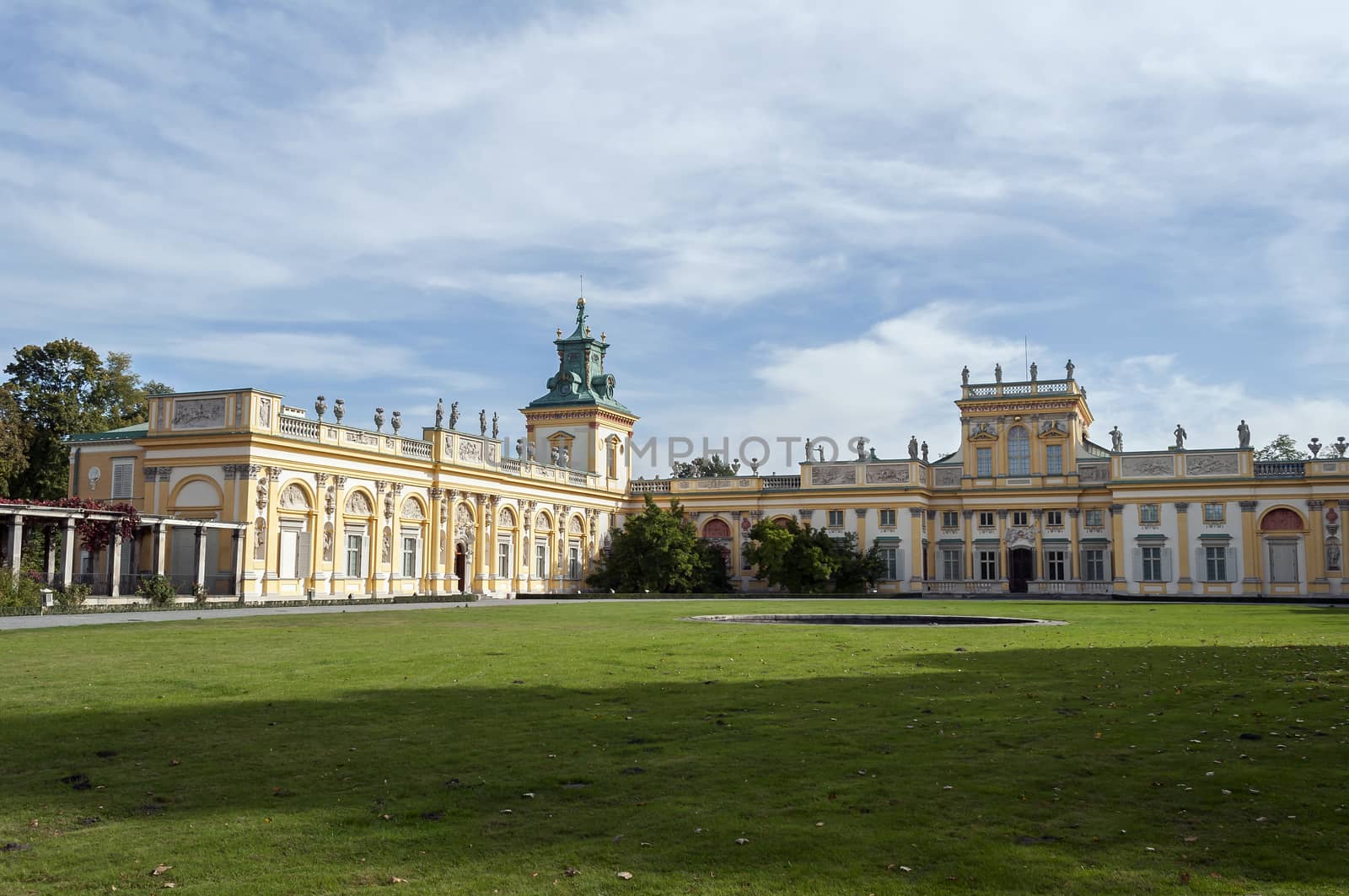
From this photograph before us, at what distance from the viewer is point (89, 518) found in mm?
36312

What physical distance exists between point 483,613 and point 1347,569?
150ft

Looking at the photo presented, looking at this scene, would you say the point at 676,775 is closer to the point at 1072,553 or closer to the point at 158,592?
the point at 158,592

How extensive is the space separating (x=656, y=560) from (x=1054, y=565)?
2265cm

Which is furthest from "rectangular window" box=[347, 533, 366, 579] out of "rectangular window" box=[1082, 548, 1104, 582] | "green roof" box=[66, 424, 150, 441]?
"rectangular window" box=[1082, 548, 1104, 582]

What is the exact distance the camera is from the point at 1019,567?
211 feet

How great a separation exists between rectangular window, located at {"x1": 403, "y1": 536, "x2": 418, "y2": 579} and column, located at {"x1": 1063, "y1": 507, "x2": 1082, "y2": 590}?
35.9 meters

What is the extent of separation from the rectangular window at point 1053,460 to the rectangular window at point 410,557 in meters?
35.8

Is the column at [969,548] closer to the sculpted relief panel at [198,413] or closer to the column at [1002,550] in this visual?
the column at [1002,550]

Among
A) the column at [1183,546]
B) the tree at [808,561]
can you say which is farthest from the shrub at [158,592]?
the column at [1183,546]

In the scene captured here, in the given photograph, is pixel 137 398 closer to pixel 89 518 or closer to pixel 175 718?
pixel 89 518

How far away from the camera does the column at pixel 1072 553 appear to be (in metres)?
63.1

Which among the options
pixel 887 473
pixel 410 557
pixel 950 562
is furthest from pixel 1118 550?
pixel 410 557

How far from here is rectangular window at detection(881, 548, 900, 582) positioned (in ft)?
213

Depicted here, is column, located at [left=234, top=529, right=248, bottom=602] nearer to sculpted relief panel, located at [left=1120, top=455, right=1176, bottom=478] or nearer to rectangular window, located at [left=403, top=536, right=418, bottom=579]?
rectangular window, located at [left=403, top=536, right=418, bottom=579]
